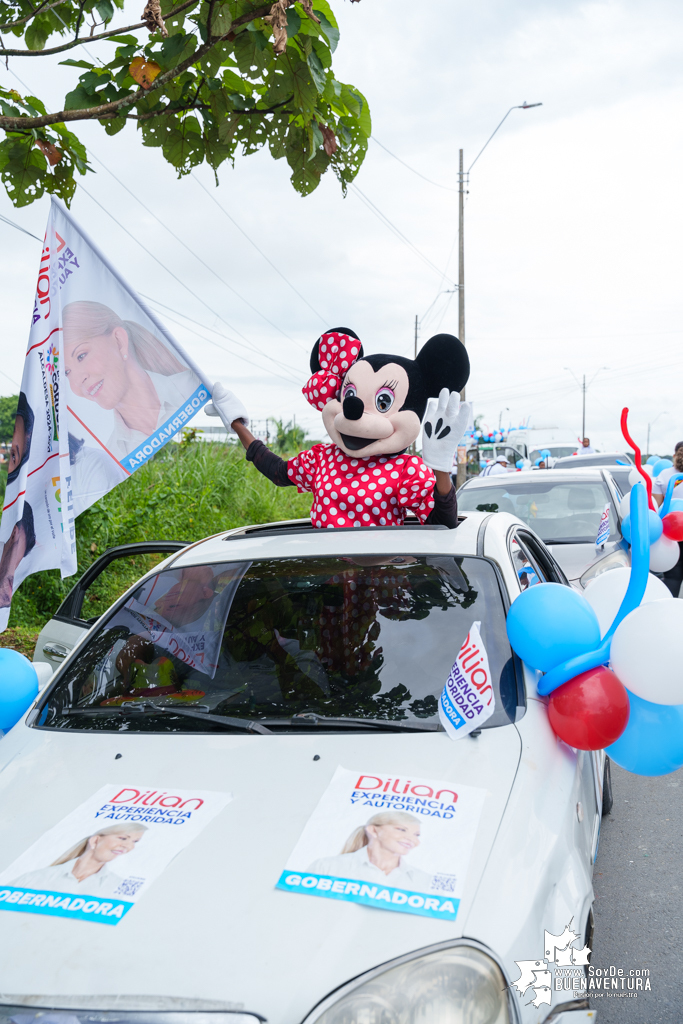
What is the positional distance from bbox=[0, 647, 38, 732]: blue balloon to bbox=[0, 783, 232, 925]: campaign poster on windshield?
2.45 ft

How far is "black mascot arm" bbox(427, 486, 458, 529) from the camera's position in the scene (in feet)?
10.6

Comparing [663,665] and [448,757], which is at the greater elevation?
[663,665]

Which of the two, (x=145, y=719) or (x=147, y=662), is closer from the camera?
(x=145, y=719)

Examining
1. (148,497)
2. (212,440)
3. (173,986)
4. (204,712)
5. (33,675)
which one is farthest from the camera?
(212,440)

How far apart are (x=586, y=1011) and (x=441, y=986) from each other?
2.03 feet

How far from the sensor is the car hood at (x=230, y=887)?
150 centimetres

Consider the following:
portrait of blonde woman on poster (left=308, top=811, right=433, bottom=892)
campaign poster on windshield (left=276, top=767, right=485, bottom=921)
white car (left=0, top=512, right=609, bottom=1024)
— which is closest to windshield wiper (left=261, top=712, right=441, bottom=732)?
white car (left=0, top=512, right=609, bottom=1024)

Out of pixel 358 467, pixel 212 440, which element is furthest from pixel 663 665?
pixel 212 440

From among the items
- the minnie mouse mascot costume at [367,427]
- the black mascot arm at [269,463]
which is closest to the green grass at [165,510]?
the black mascot arm at [269,463]

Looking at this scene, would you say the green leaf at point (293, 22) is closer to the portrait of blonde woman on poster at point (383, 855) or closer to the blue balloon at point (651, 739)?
the blue balloon at point (651, 739)

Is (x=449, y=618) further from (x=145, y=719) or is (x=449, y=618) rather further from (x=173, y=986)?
(x=173, y=986)

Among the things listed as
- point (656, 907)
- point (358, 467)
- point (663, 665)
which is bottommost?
point (656, 907)

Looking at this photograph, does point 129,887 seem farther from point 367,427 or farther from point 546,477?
point 546,477

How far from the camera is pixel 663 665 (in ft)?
7.02
